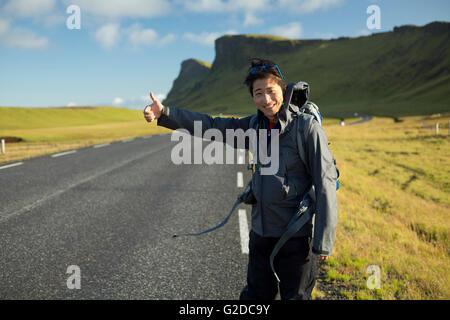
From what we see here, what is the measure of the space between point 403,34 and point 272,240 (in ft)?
666

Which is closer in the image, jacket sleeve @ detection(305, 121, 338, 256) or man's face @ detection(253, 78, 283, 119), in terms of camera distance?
A: jacket sleeve @ detection(305, 121, 338, 256)

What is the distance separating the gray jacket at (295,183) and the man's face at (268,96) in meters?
0.08

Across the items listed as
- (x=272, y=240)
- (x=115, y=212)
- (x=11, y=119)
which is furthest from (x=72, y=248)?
(x=11, y=119)

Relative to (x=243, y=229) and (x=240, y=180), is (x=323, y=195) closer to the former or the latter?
(x=243, y=229)

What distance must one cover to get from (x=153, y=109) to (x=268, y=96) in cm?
85

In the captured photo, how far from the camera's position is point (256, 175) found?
2383mm

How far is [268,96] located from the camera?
2301mm

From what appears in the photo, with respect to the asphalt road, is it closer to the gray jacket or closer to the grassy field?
the grassy field

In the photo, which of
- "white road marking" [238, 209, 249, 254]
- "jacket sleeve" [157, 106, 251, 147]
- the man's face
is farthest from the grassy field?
the man's face

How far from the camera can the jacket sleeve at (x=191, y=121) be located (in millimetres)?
2564

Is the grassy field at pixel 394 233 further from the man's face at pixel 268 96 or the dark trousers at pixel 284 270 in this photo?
the man's face at pixel 268 96

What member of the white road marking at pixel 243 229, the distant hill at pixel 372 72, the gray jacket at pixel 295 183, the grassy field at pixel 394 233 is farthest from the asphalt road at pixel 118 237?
the distant hill at pixel 372 72

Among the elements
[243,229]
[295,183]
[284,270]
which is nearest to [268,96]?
[295,183]

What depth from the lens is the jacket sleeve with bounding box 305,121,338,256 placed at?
208cm
